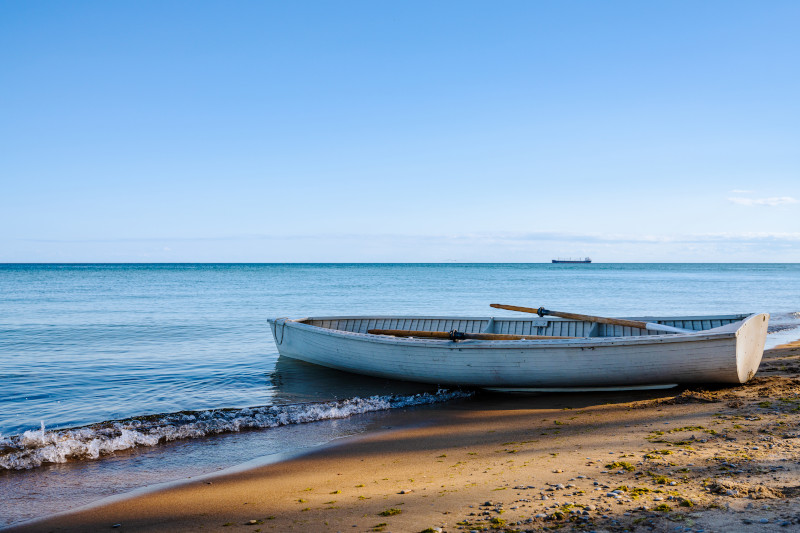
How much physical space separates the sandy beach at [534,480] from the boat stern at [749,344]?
44 cm

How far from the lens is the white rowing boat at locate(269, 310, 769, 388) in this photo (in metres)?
8.55

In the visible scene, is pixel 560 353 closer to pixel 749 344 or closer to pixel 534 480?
pixel 749 344

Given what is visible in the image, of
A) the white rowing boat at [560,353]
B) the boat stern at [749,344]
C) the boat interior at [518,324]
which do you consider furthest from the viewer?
the boat interior at [518,324]

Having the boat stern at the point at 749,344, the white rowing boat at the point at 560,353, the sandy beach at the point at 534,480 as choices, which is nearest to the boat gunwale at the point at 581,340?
the white rowing boat at the point at 560,353

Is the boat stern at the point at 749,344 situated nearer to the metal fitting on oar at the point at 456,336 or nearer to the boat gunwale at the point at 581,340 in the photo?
the boat gunwale at the point at 581,340

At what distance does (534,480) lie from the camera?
5.18 metres

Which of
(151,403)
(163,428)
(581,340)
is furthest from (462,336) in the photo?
(151,403)

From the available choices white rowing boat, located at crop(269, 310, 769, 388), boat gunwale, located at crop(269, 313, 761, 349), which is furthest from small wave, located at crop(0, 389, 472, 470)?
boat gunwale, located at crop(269, 313, 761, 349)

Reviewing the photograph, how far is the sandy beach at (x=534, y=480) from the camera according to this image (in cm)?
414

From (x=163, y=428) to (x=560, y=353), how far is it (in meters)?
6.52

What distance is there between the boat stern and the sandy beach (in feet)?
1.46

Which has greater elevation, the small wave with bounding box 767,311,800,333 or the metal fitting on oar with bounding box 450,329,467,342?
the metal fitting on oar with bounding box 450,329,467,342

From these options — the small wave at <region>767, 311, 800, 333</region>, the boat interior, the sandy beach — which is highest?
the boat interior

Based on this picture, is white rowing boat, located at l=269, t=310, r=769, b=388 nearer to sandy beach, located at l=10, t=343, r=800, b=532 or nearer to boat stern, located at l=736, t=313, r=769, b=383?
boat stern, located at l=736, t=313, r=769, b=383
